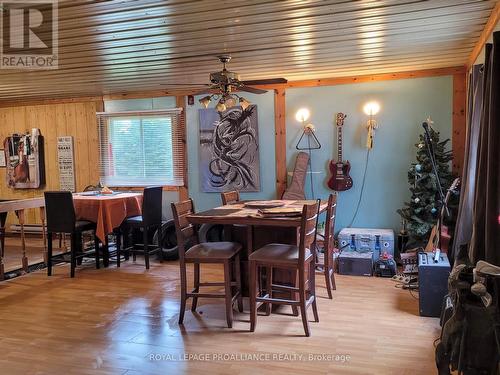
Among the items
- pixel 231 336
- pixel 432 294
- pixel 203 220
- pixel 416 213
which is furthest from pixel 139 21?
pixel 416 213

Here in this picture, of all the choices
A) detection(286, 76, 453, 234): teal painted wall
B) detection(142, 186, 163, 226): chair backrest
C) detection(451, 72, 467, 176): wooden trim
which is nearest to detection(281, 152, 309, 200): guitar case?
detection(286, 76, 453, 234): teal painted wall

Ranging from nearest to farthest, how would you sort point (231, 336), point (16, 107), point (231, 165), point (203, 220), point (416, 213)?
1. point (231, 336)
2. point (203, 220)
3. point (416, 213)
4. point (231, 165)
5. point (16, 107)

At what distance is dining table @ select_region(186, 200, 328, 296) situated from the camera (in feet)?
10.8

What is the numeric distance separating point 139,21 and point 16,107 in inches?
198

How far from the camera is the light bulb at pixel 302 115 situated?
18.4 feet

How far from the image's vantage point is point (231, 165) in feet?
19.6

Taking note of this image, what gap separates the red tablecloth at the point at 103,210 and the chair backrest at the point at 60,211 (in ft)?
0.92

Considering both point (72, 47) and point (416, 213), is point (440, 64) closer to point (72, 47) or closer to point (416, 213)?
point (416, 213)

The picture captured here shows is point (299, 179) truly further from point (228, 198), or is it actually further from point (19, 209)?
point (19, 209)

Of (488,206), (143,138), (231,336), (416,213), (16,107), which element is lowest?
(231,336)

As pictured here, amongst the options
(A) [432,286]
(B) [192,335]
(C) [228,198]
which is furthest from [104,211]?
(A) [432,286]

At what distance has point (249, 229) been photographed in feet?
11.3

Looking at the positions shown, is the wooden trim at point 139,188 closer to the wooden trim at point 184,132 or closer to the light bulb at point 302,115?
the wooden trim at point 184,132

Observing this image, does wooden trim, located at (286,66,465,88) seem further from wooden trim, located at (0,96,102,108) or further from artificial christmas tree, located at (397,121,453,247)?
wooden trim, located at (0,96,102,108)
